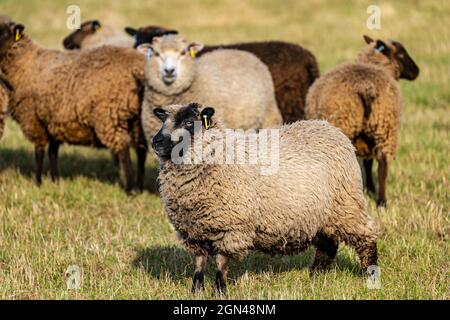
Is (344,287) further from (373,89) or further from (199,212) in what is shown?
(373,89)

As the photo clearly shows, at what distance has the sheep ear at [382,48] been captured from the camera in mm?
9789

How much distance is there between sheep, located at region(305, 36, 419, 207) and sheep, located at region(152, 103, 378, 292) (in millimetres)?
2575

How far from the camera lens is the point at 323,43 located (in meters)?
22.7

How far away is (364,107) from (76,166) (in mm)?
4799

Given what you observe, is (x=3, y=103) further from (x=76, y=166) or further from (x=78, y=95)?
(x=76, y=166)

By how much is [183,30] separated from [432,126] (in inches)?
576

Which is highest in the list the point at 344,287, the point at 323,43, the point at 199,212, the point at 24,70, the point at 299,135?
the point at 323,43

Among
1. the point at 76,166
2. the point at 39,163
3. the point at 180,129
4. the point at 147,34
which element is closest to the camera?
the point at 180,129

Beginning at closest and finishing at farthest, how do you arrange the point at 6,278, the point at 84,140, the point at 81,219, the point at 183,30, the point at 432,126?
the point at 6,278, the point at 81,219, the point at 84,140, the point at 432,126, the point at 183,30

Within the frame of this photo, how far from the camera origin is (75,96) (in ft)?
31.5

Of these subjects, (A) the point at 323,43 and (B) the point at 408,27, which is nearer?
(A) the point at 323,43

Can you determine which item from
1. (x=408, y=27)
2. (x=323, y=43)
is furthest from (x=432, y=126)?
(x=408, y=27)

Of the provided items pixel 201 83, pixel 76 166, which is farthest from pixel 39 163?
pixel 201 83

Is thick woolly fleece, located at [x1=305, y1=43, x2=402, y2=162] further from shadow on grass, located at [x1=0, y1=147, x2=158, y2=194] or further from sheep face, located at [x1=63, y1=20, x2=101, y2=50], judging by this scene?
sheep face, located at [x1=63, y1=20, x2=101, y2=50]
